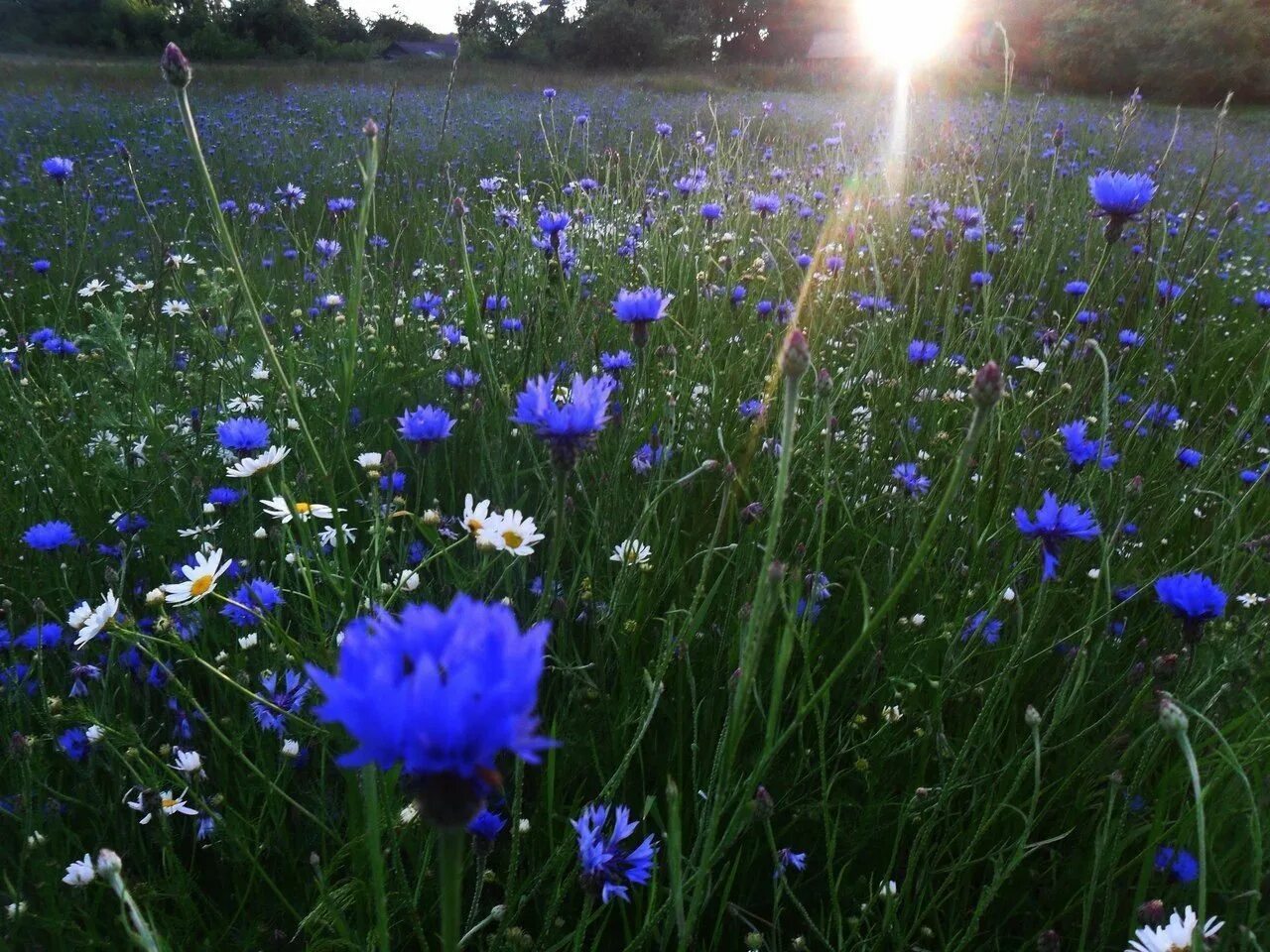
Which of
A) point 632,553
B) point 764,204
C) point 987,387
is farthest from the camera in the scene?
point 764,204

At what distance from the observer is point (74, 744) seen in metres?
1.01

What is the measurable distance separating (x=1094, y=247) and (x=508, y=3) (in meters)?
17.0

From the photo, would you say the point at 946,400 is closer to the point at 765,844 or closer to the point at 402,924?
the point at 765,844

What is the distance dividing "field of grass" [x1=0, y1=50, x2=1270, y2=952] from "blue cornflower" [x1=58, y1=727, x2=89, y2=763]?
3cm

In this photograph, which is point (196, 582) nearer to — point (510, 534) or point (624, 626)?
point (510, 534)

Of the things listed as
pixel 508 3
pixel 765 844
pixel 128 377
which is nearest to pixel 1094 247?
pixel 765 844

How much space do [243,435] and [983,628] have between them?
112 cm

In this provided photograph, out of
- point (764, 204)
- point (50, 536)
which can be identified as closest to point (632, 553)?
Result: point (50, 536)

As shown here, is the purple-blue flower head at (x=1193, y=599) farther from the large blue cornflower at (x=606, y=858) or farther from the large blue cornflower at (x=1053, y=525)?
the large blue cornflower at (x=606, y=858)

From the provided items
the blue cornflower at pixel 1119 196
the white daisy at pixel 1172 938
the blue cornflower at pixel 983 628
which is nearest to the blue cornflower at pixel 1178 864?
the white daisy at pixel 1172 938

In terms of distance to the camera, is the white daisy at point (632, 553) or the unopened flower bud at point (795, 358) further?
the white daisy at point (632, 553)

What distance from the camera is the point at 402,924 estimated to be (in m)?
0.88

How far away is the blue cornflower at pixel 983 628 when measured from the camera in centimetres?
107

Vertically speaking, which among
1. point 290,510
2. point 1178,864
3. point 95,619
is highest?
point 290,510
